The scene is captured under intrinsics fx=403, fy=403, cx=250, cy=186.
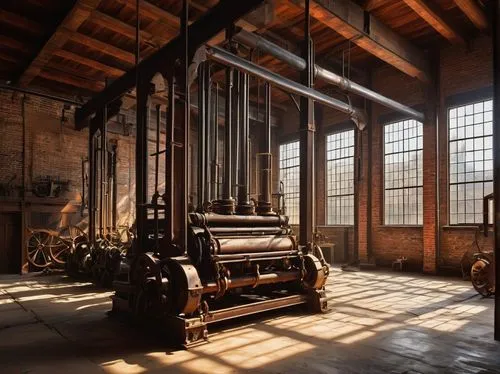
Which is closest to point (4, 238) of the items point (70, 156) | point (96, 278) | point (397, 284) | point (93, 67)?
point (70, 156)

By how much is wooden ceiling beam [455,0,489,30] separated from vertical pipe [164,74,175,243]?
6585 millimetres

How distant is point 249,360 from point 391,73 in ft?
34.2

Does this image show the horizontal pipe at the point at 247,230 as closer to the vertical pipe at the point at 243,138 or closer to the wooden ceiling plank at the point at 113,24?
the vertical pipe at the point at 243,138

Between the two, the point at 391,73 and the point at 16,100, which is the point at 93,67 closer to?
the point at 16,100

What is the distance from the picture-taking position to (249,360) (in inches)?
154

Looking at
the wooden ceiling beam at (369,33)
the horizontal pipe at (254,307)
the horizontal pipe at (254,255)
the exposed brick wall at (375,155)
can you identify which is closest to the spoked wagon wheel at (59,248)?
the exposed brick wall at (375,155)

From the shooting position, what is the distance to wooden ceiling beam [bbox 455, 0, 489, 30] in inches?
332

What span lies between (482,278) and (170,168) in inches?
236

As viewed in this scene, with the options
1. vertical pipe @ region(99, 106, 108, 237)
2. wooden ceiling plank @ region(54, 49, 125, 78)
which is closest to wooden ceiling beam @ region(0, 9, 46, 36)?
wooden ceiling plank @ region(54, 49, 125, 78)

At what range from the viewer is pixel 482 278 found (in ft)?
24.2

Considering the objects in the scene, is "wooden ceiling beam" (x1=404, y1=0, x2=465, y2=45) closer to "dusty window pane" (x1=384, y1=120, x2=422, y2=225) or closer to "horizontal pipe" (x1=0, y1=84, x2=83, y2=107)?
"dusty window pane" (x1=384, y1=120, x2=422, y2=225)

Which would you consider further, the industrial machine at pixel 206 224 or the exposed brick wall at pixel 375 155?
the exposed brick wall at pixel 375 155

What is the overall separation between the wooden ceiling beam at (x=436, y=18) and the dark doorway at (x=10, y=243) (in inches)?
431

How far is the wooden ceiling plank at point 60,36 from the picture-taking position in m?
7.62
